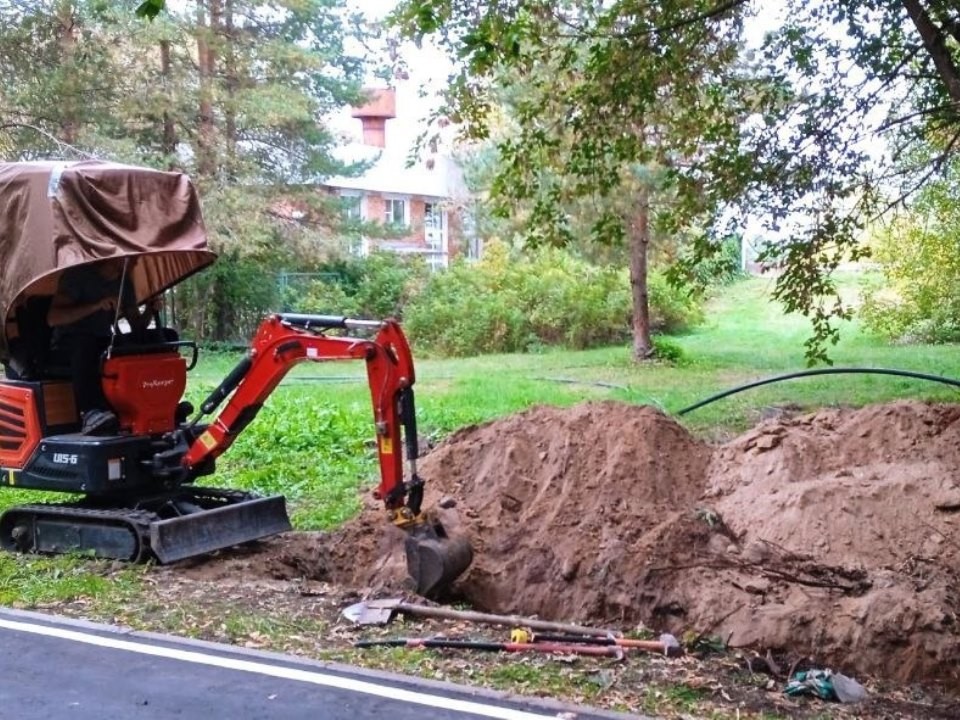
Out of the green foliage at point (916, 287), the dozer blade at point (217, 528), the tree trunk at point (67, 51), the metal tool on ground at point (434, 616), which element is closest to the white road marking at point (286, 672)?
the metal tool on ground at point (434, 616)

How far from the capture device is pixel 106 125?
24234 millimetres

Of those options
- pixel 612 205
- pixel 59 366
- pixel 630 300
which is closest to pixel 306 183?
pixel 630 300

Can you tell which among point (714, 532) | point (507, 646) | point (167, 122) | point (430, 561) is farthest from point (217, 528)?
point (167, 122)

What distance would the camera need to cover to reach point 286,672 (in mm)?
6281

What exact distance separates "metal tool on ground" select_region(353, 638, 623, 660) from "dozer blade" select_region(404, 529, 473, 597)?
127cm

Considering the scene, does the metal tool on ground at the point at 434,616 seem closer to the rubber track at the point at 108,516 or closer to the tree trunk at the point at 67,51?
the rubber track at the point at 108,516

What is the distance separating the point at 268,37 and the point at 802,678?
79.0 ft

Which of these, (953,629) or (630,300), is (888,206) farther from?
(630,300)

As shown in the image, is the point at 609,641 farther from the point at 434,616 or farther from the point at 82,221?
the point at 82,221

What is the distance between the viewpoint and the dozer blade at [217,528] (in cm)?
838

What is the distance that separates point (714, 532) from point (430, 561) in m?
2.10

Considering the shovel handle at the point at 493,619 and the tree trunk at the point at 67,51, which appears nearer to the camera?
the shovel handle at the point at 493,619

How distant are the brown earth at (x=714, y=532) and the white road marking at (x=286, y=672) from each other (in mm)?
1687

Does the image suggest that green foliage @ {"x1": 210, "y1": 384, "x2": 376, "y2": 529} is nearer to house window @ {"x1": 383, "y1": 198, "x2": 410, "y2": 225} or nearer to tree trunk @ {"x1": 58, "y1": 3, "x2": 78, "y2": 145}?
tree trunk @ {"x1": 58, "y1": 3, "x2": 78, "y2": 145}
